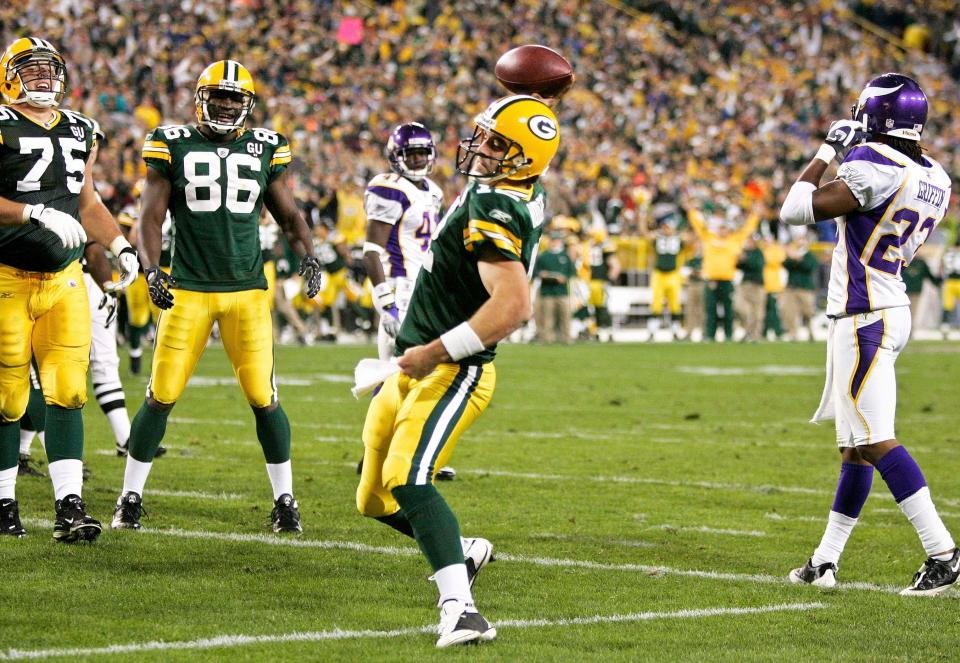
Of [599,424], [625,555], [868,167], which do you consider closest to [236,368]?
[625,555]

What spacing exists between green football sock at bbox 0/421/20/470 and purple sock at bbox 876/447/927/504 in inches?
137

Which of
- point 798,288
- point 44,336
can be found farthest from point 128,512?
point 798,288

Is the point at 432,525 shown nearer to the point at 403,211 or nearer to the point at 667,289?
the point at 403,211

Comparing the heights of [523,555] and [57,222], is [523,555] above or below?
A: below

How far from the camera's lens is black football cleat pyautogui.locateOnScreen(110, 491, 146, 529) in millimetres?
5898

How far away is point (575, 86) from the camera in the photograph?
29.6m

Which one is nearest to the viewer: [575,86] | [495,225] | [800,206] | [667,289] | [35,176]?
[495,225]

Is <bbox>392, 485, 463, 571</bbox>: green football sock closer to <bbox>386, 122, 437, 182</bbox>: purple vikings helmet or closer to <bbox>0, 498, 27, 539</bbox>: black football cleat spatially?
<bbox>0, 498, 27, 539</bbox>: black football cleat

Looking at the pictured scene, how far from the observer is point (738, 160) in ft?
101

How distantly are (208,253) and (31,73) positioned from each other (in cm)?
102

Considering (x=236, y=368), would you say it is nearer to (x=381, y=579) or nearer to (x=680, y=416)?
(x=381, y=579)

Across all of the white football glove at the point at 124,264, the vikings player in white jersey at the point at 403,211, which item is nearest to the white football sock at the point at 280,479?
the white football glove at the point at 124,264

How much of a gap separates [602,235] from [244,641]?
20.3 metres

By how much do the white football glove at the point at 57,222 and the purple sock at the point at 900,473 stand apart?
10.4 feet
